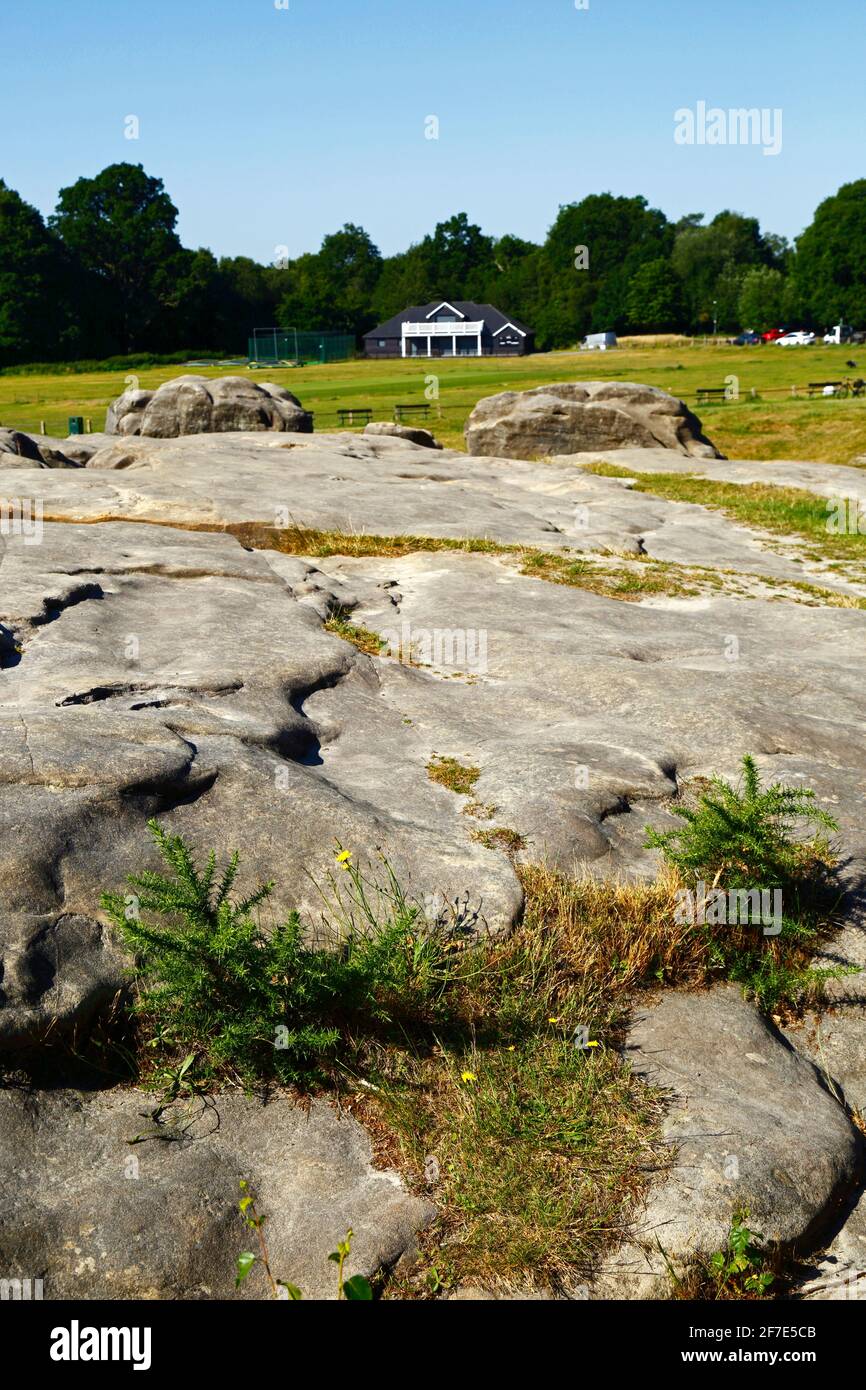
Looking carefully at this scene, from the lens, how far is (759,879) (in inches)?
248

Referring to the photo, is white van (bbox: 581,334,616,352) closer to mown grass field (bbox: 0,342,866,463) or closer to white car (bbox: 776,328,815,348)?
mown grass field (bbox: 0,342,866,463)

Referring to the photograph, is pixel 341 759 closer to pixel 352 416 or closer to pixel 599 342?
pixel 352 416

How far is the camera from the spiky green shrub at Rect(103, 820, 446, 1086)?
4.99m

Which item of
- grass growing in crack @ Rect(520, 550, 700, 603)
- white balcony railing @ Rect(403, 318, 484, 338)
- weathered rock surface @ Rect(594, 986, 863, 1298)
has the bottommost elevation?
weathered rock surface @ Rect(594, 986, 863, 1298)

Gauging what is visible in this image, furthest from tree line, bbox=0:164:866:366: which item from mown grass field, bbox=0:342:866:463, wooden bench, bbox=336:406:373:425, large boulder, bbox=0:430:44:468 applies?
large boulder, bbox=0:430:44:468

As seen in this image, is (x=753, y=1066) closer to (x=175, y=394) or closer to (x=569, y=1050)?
(x=569, y=1050)

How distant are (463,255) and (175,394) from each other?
128 metres

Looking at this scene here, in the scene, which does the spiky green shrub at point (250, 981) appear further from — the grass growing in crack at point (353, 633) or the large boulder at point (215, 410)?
the large boulder at point (215, 410)

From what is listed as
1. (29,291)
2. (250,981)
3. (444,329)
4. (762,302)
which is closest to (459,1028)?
(250,981)

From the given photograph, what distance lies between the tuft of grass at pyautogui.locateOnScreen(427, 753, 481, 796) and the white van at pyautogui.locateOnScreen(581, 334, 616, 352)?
104681 millimetres

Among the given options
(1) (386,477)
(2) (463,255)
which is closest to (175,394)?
(1) (386,477)

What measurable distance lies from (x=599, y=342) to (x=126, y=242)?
44389 mm

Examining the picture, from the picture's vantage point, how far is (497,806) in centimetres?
695
